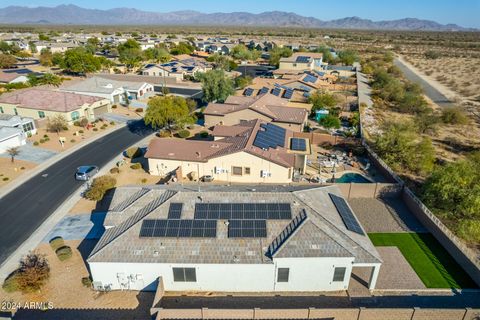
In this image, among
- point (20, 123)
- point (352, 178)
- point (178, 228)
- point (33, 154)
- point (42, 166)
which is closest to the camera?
point (178, 228)

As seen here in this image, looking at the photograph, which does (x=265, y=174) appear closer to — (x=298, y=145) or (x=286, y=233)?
(x=298, y=145)

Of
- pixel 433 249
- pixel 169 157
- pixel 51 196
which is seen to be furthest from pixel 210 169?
pixel 433 249

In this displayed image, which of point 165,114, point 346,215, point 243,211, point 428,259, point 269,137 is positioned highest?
point 165,114

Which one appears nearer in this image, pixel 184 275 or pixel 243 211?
pixel 184 275

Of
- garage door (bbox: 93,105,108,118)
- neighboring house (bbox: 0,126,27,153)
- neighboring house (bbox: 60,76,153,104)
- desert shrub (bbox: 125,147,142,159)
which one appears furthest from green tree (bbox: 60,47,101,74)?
desert shrub (bbox: 125,147,142,159)

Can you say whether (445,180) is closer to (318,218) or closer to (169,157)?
(318,218)

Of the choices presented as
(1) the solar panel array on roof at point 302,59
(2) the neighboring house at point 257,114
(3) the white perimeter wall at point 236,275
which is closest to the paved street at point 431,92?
(1) the solar panel array on roof at point 302,59

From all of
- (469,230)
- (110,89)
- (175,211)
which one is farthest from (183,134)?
(469,230)
